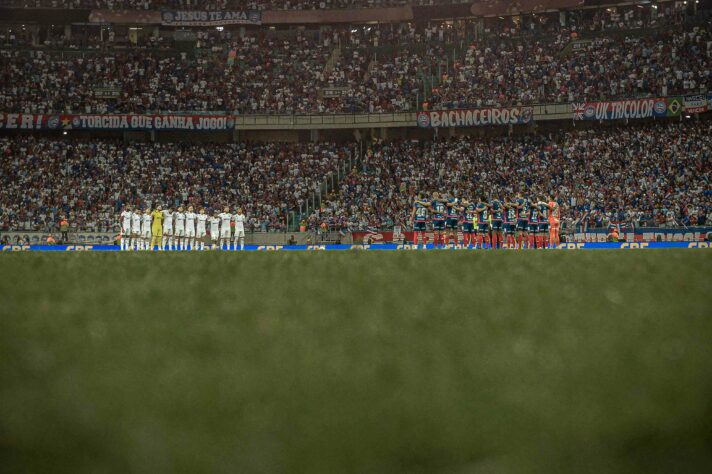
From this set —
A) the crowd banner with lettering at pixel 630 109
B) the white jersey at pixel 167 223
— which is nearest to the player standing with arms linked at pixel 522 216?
the white jersey at pixel 167 223

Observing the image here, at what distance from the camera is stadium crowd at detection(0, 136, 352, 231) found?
49625mm

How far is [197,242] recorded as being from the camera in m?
37.7

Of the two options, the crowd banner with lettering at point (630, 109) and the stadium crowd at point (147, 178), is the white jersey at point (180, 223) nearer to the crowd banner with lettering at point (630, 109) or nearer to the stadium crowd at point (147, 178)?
Result: the stadium crowd at point (147, 178)

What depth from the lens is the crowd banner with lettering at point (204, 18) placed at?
6366cm

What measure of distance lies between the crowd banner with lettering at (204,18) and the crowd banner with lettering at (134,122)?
1132 centimetres

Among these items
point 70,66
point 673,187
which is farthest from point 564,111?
point 70,66

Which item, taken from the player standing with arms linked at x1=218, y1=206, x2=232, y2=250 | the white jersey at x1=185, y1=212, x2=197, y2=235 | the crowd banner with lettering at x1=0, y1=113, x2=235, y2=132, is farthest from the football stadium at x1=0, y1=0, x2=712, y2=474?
the player standing with arms linked at x1=218, y1=206, x2=232, y2=250

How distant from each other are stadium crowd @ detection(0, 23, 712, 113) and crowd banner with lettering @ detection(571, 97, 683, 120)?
1.38 metres

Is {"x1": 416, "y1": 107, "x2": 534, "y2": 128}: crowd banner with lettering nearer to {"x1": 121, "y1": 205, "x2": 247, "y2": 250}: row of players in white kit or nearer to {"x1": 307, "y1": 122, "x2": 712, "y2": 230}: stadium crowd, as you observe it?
{"x1": 307, "y1": 122, "x2": 712, "y2": 230}: stadium crowd

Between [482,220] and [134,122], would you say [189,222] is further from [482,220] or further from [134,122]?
[134,122]

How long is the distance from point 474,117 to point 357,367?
178ft

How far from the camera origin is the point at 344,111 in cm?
5741

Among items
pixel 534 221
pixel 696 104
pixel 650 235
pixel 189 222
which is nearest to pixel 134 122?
pixel 189 222

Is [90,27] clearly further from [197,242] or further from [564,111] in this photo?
[564,111]
